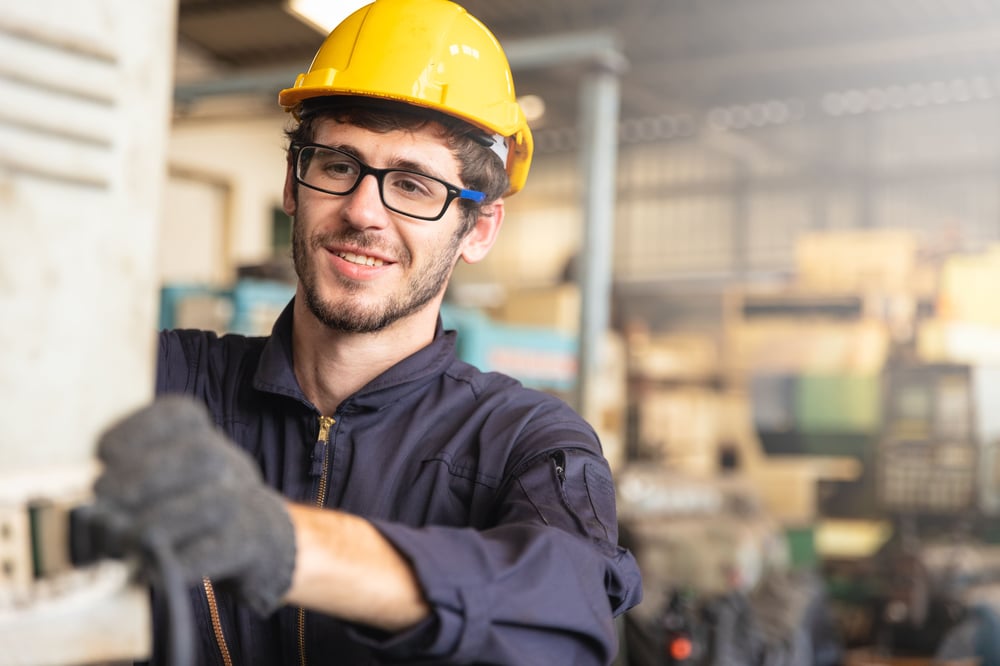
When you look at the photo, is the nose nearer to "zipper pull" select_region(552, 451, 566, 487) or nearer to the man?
the man

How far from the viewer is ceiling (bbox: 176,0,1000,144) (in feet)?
26.3

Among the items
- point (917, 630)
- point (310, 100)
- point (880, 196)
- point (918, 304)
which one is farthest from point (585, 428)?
point (880, 196)

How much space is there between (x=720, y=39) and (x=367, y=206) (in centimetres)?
812

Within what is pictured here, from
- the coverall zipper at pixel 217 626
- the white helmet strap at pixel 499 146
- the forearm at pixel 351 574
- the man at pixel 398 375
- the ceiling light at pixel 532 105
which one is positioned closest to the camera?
the forearm at pixel 351 574

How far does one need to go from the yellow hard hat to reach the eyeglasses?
105mm

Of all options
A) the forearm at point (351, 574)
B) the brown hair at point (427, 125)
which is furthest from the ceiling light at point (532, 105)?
the forearm at point (351, 574)

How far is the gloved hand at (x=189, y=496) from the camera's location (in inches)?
30.1

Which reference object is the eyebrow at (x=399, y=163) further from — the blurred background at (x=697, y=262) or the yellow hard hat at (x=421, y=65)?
the blurred background at (x=697, y=262)

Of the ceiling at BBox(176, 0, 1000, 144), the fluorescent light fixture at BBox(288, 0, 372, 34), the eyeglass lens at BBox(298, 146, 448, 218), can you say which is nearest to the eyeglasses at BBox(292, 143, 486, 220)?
the eyeglass lens at BBox(298, 146, 448, 218)

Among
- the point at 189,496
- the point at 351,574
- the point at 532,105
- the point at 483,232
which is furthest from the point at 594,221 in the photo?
the point at 532,105

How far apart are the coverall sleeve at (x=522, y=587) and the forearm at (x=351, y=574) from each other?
1 cm

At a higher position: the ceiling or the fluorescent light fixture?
the ceiling

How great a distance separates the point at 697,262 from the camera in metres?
13.2

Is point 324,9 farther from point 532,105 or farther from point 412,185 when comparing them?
point 532,105
